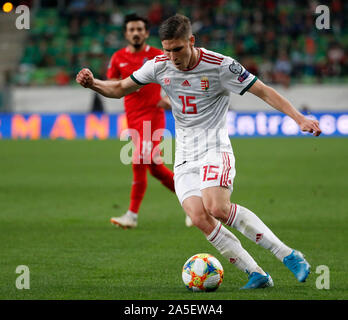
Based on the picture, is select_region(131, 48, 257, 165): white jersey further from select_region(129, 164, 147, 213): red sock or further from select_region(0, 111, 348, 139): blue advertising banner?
select_region(0, 111, 348, 139): blue advertising banner

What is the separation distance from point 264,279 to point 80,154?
43.2 feet

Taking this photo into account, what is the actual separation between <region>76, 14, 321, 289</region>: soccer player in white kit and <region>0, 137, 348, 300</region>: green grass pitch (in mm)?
321

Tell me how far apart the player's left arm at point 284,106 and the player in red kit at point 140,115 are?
3183 millimetres

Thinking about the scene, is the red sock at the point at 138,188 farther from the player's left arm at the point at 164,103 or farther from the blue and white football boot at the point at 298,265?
the blue and white football boot at the point at 298,265

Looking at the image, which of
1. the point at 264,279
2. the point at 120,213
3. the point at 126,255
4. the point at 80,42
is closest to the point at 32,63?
the point at 80,42

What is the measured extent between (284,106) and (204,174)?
2.59ft

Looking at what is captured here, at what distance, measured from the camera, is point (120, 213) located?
9.95m

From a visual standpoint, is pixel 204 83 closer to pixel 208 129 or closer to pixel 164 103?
pixel 208 129

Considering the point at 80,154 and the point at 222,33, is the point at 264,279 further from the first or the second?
the point at 222,33

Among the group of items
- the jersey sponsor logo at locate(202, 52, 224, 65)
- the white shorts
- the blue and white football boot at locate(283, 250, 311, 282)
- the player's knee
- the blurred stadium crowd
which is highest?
the blurred stadium crowd

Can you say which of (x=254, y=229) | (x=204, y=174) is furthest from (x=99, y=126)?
(x=254, y=229)

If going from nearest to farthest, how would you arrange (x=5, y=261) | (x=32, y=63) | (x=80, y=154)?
(x=5, y=261)
(x=80, y=154)
(x=32, y=63)

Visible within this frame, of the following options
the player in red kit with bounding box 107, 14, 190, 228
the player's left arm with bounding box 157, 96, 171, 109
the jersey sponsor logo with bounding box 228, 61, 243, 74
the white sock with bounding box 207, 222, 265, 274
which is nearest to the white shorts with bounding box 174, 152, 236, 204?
the white sock with bounding box 207, 222, 265, 274

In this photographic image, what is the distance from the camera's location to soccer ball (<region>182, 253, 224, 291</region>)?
5.48 m
